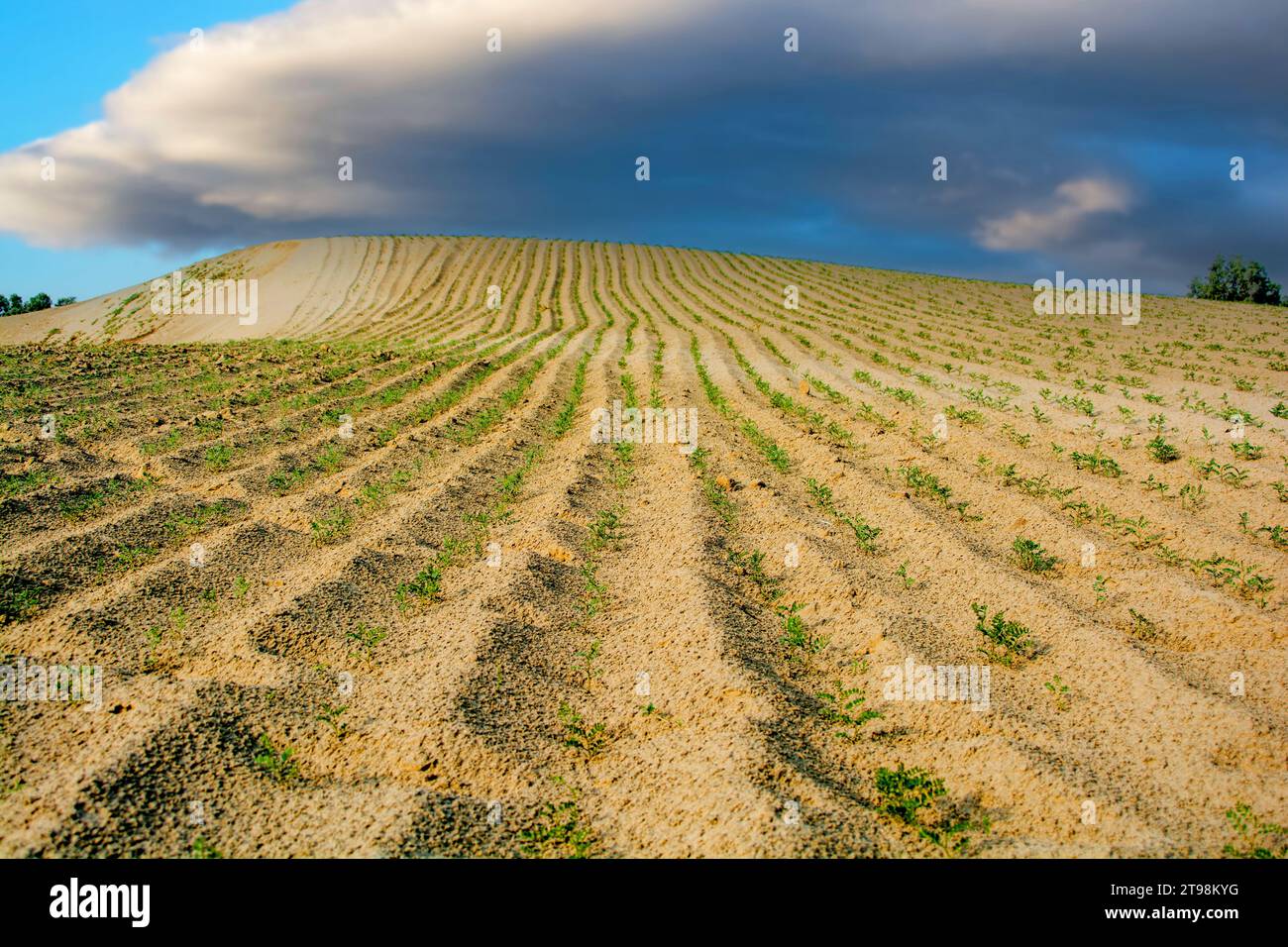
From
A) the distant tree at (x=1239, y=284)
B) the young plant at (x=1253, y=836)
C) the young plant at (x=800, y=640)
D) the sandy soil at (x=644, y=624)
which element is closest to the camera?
the young plant at (x=1253, y=836)

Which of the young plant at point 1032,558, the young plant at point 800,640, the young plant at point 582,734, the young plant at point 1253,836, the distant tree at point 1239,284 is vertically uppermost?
the distant tree at point 1239,284

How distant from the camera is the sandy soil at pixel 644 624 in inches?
129

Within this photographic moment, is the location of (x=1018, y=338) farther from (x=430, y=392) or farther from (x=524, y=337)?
(x=430, y=392)

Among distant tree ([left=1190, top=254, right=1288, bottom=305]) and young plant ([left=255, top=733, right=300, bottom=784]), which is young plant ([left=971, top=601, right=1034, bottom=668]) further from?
distant tree ([left=1190, top=254, right=1288, bottom=305])

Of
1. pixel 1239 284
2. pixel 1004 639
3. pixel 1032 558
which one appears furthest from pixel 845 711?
pixel 1239 284

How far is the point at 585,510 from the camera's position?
726cm

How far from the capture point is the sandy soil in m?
3.27

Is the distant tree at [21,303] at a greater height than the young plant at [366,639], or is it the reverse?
the distant tree at [21,303]

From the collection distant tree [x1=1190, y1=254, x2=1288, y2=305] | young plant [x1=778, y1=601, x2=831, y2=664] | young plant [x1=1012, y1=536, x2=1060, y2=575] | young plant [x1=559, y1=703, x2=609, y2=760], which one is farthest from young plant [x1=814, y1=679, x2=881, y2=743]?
distant tree [x1=1190, y1=254, x2=1288, y2=305]

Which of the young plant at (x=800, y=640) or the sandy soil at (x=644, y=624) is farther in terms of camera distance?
the young plant at (x=800, y=640)

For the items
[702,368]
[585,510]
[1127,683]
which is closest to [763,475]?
[585,510]

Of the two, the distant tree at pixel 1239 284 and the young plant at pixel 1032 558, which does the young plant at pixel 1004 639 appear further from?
the distant tree at pixel 1239 284

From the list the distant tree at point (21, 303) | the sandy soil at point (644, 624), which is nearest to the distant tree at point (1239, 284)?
the sandy soil at point (644, 624)

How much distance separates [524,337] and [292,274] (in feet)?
65.4
